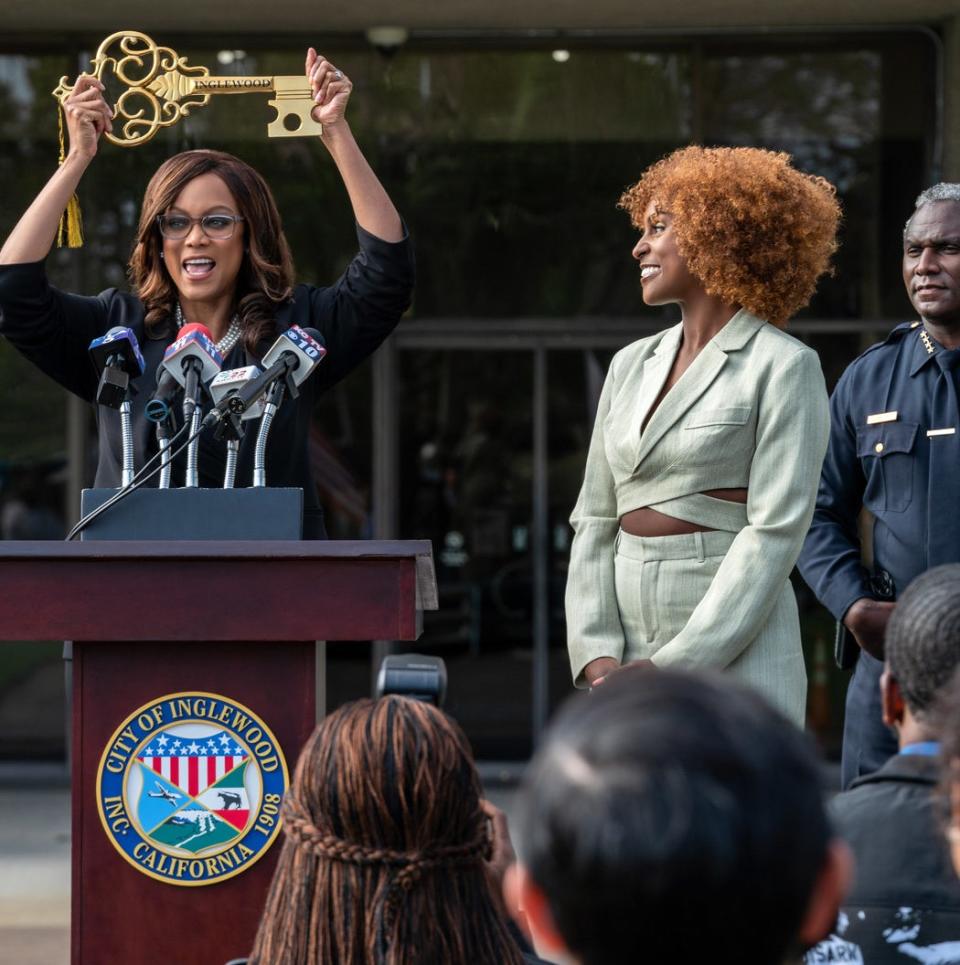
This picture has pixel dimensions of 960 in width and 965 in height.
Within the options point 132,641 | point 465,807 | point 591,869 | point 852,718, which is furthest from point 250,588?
point 852,718

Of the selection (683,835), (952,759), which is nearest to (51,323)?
(952,759)

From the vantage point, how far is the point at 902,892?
6.20 ft

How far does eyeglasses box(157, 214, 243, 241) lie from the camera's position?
3.05m

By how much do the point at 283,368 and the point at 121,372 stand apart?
0.29m

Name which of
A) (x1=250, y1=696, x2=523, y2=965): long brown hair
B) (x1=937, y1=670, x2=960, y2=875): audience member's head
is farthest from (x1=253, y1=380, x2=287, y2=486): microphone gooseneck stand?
(x1=937, y1=670, x2=960, y2=875): audience member's head

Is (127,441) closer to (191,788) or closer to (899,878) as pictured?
(191,788)

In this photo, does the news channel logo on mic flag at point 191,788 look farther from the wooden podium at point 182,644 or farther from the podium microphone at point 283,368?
the podium microphone at point 283,368

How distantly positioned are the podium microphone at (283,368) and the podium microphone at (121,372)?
0.56 ft

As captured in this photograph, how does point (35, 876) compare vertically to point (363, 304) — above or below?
below

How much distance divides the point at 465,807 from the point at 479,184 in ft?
22.4

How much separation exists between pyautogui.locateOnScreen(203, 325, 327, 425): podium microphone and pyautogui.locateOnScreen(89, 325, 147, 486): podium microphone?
0.17 meters

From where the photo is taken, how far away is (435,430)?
8.53 metres

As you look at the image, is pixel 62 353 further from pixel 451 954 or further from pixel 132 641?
pixel 451 954

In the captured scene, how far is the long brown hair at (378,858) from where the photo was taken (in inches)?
62.5
